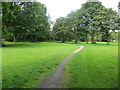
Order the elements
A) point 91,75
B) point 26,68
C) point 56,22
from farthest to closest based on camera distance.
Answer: point 56,22 < point 26,68 < point 91,75

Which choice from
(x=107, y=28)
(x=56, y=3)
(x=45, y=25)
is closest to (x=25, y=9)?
(x=45, y=25)

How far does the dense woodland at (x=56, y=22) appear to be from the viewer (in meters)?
2.67

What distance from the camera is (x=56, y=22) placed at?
19.7ft

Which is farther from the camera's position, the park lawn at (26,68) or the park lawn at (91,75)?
the park lawn at (26,68)

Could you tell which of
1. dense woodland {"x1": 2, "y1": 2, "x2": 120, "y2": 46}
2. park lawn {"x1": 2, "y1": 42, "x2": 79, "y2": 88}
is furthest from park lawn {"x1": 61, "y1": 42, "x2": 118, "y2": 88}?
dense woodland {"x1": 2, "y1": 2, "x2": 120, "y2": 46}

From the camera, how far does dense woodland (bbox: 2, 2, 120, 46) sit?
8.75 ft

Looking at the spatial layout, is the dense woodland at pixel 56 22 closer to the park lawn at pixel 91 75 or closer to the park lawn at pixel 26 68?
the park lawn at pixel 26 68

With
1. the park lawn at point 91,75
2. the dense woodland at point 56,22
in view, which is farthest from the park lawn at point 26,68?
the dense woodland at point 56,22

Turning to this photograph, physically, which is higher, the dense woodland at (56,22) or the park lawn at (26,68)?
the dense woodland at (56,22)

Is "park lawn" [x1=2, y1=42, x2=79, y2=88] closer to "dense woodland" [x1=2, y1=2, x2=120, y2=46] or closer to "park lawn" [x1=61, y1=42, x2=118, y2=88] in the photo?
"park lawn" [x1=61, y1=42, x2=118, y2=88]

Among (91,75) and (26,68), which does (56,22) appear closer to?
(26,68)

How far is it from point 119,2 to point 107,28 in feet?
68.8

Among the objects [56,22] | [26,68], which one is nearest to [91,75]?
[26,68]

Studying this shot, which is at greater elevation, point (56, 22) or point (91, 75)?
point (56, 22)
